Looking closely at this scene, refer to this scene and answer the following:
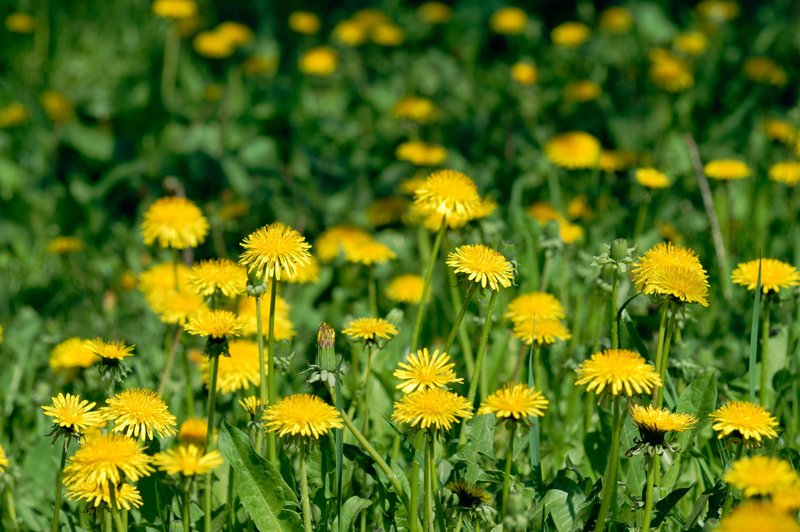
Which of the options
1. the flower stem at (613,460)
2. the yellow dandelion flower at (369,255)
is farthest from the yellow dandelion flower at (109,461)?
the yellow dandelion flower at (369,255)

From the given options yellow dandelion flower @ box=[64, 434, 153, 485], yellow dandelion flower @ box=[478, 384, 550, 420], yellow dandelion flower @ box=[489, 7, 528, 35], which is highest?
yellow dandelion flower @ box=[489, 7, 528, 35]

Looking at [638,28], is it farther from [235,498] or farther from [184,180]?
[235,498]

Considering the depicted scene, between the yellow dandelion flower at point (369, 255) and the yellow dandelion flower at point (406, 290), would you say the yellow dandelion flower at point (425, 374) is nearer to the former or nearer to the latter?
the yellow dandelion flower at point (369, 255)

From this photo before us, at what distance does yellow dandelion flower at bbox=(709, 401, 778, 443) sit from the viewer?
67.5 inches

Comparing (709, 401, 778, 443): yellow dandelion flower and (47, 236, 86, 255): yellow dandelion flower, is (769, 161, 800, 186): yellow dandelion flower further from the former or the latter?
(47, 236, 86, 255): yellow dandelion flower

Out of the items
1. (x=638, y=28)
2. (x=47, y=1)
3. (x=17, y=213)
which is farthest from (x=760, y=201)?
(x=47, y=1)

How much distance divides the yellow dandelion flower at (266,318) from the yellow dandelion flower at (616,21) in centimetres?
317

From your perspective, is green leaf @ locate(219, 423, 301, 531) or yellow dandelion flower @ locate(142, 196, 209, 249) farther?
yellow dandelion flower @ locate(142, 196, 209, 249)

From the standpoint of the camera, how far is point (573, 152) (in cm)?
376

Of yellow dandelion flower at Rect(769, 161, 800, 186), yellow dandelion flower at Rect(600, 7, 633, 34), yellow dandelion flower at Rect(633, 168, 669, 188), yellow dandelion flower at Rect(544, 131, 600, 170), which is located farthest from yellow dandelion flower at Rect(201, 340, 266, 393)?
yellow dandelion flower at Rect(600, 7, 633, 34)

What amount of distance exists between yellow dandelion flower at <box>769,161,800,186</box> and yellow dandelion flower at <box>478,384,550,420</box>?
2.11 meters

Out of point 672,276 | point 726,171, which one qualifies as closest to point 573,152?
point 726,171

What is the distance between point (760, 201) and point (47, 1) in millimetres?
3752

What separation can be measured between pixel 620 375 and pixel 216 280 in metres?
0.95
